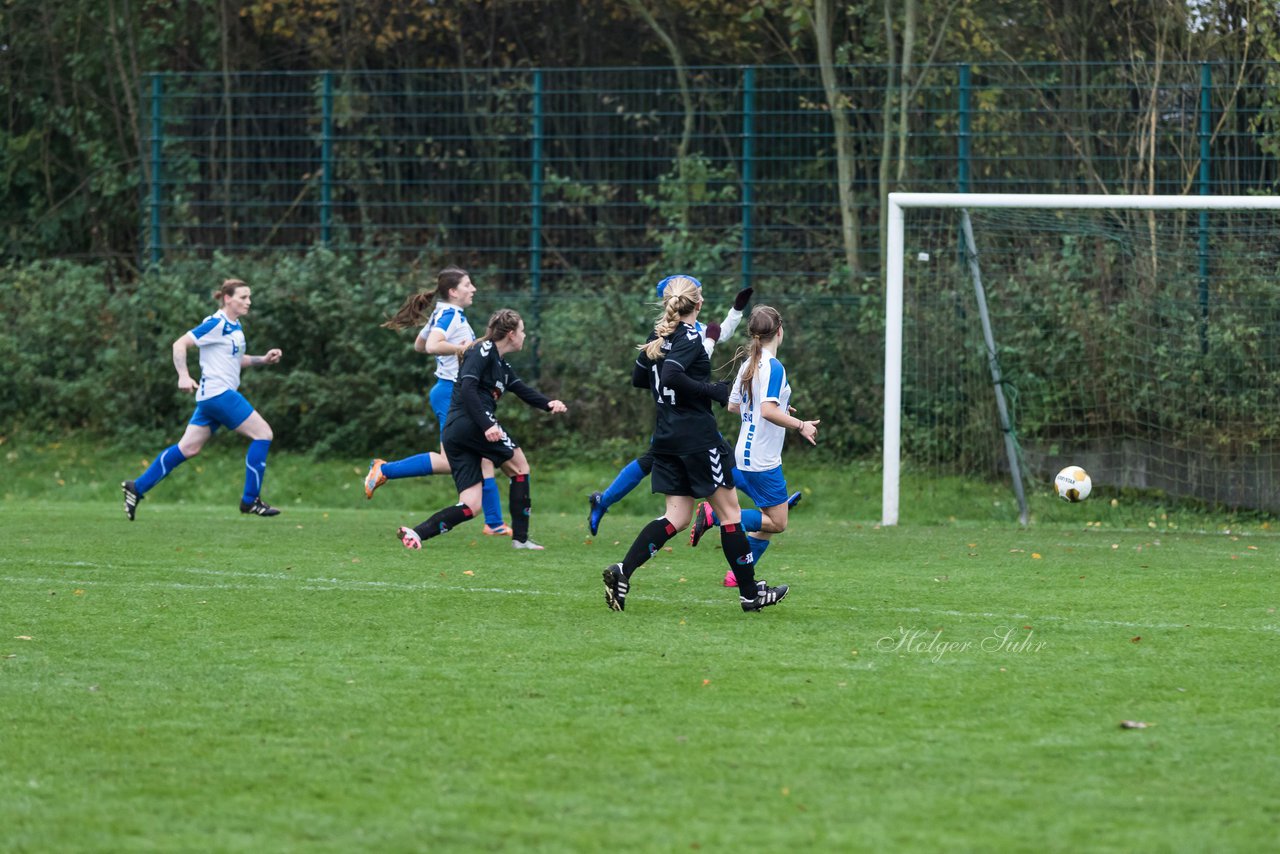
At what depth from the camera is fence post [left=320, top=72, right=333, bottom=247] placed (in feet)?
57.1

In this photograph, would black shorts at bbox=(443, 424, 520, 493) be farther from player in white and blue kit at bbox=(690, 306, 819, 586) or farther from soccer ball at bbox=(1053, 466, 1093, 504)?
soccer ball at bbox=(1053, 466, 1093, 504)

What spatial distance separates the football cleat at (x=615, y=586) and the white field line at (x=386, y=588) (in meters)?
0.50

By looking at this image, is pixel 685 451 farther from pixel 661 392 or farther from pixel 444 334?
pixel 444 334

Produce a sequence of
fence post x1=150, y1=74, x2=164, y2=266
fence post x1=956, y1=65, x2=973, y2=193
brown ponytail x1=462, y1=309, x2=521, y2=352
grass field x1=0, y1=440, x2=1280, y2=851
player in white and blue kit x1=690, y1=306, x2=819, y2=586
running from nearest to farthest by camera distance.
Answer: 1. grass field x1=0, y1=440, x2=1280, y2=851
2. player in white and blue kit x1=690, y1=306, x2=819, y2=586
3. brown ponytail x1=462, y1=309, x2=521, y2=352
4. fence post x1=956, y1=65, x2=973, y2=193
5. fence post x1=150, y1=74, x2=164, y2=266

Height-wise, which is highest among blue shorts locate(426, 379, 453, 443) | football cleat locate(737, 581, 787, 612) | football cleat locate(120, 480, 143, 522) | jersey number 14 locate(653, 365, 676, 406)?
jersey number 14 locate(653, 365, 676, 406)

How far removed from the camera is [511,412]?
53.5 ft

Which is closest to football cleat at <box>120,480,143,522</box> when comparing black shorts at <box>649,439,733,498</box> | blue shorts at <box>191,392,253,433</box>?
blue shorts at <box>191,392,253,433</box>

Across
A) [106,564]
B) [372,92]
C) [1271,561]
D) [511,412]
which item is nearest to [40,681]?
Answer: [106,564]

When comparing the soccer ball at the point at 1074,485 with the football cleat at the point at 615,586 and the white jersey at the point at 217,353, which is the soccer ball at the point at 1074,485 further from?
the white jersey at the point at 217,353

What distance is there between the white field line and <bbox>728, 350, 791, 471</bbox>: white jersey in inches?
33.8

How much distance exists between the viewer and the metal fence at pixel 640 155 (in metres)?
15.3

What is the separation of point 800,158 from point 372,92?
4810 mm

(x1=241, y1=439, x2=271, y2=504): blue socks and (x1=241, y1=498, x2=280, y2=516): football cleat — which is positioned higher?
(x1=241, y1=439, x2=271, y2=504): blue socks

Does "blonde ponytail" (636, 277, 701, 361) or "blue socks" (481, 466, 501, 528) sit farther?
"blue socks" (481, 466, 501, 528)
